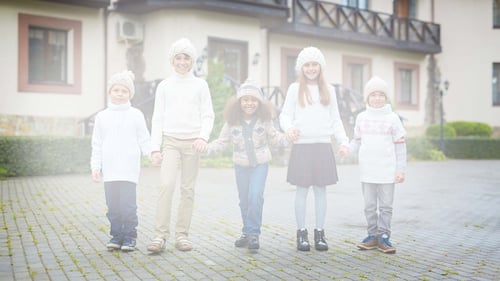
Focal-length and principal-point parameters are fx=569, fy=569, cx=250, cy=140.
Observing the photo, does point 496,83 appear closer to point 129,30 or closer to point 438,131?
point 438,131

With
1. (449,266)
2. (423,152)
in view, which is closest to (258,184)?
(449,266)

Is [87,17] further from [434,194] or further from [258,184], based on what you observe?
[258,184]

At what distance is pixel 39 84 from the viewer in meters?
15.3

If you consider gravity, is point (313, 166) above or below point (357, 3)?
below

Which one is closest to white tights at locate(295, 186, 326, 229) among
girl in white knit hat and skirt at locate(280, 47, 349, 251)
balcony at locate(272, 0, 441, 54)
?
girl in white knit hat and skirt at locate(280, 47, 349, 251)

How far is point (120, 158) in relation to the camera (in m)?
4.96

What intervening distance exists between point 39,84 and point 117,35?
8.71ft

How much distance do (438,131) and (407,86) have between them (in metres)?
2.77

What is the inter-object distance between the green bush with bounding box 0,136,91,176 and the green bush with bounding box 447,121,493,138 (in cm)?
1645

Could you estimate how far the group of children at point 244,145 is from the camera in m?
4.98

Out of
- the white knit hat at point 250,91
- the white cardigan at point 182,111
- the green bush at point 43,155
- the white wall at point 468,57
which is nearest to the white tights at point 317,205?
the white knit hat at point 250,91

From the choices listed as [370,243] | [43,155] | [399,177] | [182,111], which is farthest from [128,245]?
[43,155]

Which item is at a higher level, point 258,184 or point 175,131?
point 175,131

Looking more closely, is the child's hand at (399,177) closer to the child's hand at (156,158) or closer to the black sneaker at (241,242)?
the black sneaker at (241,242)
